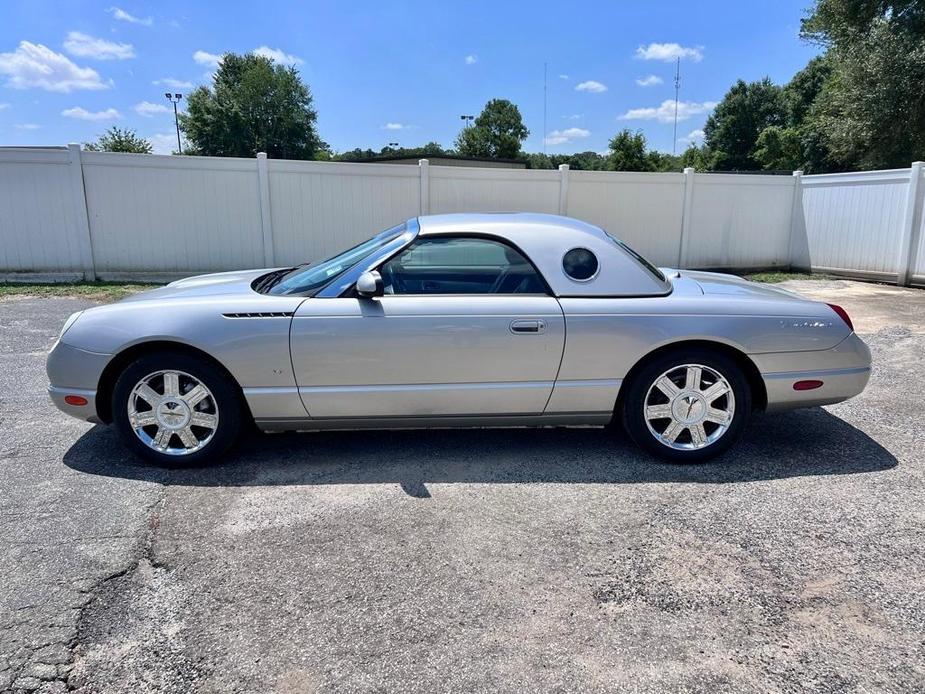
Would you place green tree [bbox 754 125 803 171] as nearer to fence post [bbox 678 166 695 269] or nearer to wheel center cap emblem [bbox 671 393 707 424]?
fence post [bbox 678 166 695 269]

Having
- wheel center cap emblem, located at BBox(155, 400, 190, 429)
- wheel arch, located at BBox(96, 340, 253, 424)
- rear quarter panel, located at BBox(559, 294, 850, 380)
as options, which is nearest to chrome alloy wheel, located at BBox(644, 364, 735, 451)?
rear quarter panel, located at BBox(559, 294, 850, 380)

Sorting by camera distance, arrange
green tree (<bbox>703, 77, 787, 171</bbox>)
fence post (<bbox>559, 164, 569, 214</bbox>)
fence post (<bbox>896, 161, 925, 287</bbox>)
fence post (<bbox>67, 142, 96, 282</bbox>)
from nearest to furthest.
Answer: fence post (<bbox>67, 142, 96, 282</bbox>)
fence post (<bbox>896, 161, 925, 287</bbox>)
fence post (<bbox>559, 164, 569, 214</bbox>)
green tree (<bbox>703, 77, 787, 171</bbox>)

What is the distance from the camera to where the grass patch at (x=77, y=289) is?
1035 centimetres

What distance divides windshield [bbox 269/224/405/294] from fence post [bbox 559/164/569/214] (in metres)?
9.39

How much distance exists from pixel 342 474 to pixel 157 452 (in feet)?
3.75

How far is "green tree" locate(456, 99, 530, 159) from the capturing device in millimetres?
72250

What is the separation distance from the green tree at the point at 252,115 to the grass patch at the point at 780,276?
148ft

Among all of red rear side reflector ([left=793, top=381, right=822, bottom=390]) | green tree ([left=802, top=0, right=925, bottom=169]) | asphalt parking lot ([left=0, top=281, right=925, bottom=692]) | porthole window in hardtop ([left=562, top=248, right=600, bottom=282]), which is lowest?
asphalt parking lot ([left=0, top=281, right=925, bottom=692])

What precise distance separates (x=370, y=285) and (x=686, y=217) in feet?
38.9

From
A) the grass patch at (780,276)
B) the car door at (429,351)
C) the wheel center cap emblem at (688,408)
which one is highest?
the car door at (429,351)

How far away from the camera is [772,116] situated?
1930 inches

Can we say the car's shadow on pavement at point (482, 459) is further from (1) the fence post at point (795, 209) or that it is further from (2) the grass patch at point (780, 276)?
(1) the fence post at point (795, 209)

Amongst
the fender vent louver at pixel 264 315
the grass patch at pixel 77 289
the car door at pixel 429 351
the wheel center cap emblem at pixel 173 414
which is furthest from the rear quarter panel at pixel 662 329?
the grass patch at pixel 77 289

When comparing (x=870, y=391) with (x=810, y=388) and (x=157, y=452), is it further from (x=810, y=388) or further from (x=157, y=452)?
(x=157, y=452)
